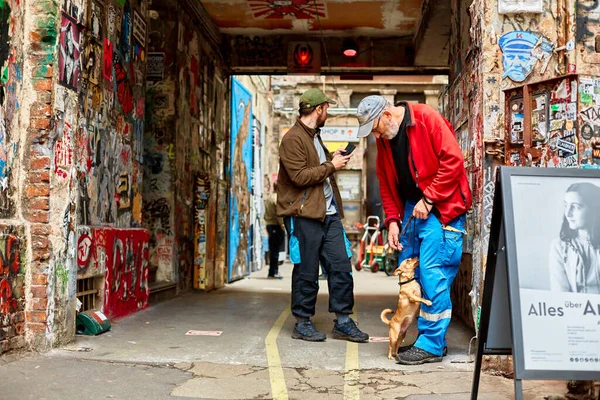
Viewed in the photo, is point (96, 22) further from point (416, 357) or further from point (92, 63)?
point (416, 357)

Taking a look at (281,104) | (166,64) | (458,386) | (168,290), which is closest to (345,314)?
(458,386)

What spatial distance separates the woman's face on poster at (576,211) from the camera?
3266 mm

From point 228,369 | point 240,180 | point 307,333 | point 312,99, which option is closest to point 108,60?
point 312,99

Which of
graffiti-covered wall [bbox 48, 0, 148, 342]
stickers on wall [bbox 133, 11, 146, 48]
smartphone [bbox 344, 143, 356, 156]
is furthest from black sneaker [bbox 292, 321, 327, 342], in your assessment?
stickers on wall [bbox 133, 11, 146, 48]

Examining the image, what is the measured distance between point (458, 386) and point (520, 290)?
1.22m

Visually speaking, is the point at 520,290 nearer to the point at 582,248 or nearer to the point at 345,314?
the point at 582,248

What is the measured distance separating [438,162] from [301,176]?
50.0 inches

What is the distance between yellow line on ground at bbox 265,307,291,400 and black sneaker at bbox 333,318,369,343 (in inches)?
21.7

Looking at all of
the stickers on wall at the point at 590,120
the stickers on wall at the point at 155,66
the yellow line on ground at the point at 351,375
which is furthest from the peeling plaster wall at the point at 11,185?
the stickers on wall at the point at 155,66

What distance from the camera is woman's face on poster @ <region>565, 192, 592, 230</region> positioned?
Result: 3.27m

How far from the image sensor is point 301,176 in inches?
225

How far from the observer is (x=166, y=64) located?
9344 millimetres

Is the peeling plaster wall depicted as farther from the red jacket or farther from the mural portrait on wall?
the red jacket

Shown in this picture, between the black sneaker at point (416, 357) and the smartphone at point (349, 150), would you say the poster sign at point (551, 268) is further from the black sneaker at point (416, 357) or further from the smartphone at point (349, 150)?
the smartphone at point (349, 150)
